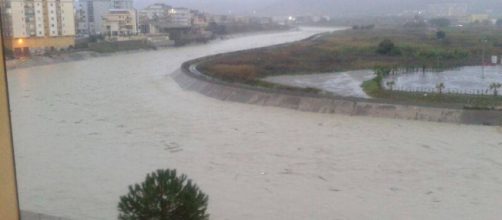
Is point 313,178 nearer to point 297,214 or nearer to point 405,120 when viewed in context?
point 297,214

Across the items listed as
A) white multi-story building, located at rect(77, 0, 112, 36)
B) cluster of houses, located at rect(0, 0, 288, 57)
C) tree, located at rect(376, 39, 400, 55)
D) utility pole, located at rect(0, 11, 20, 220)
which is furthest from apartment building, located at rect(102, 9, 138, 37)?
utility pole, located at rect(0, 11, 20, 220)

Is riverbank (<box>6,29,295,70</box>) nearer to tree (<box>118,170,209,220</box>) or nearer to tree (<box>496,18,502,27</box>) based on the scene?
tree (<box>118,170,209,220</box>)

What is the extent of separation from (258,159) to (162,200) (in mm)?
1613

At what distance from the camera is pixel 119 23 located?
Answer: 12.6 metres

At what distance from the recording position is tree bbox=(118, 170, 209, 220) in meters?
1.32

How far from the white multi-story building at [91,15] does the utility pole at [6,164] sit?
1054 centimetres

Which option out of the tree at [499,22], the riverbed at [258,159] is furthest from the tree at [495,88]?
the tree at [499,22]

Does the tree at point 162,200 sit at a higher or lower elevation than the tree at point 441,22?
lower

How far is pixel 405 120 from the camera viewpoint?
13.0 ft

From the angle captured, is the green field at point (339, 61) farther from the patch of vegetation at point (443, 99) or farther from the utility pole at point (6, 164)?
the utility pole at point (6, 164)

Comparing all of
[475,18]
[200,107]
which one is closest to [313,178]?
[200,107]

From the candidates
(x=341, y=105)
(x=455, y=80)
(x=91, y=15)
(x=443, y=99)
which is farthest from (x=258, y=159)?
(x=91, y=15)

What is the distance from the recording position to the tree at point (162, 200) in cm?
132

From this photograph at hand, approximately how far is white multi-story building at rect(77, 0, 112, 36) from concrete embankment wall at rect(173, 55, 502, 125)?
6251 mm
